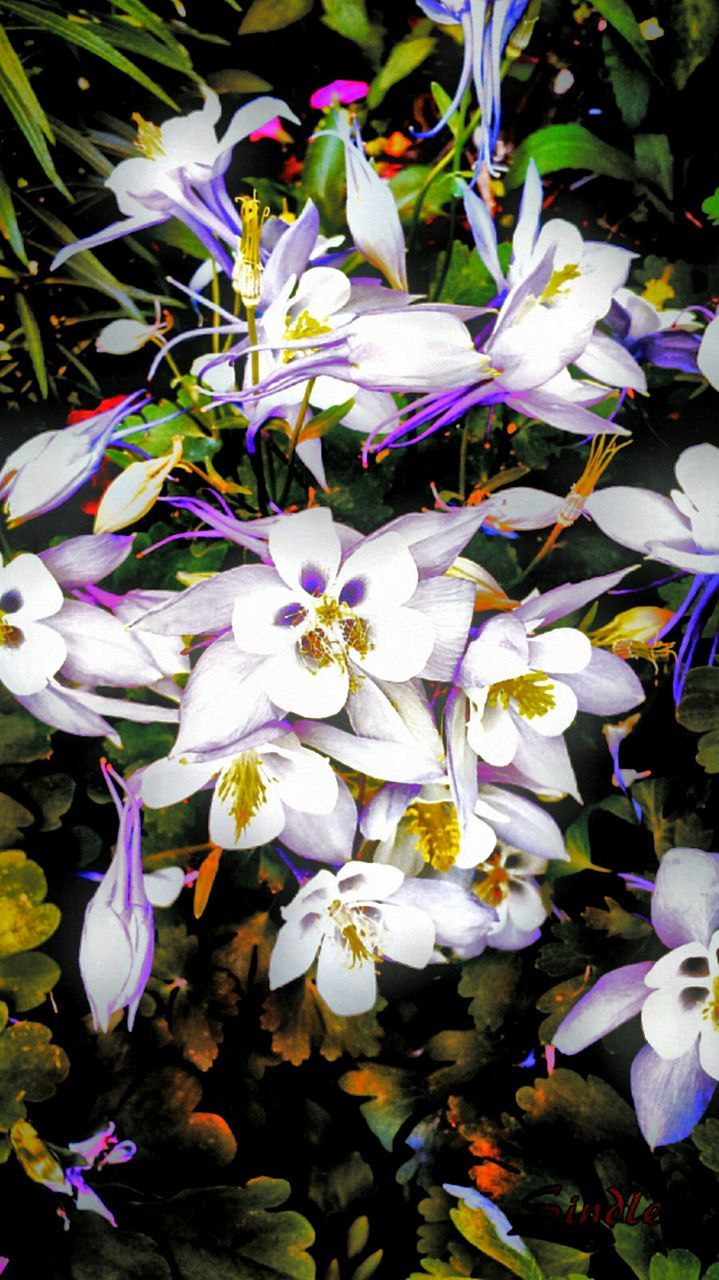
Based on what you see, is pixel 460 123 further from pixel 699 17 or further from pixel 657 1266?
pixel 657 1266

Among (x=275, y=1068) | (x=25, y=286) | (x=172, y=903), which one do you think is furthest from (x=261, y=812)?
(x=25, y=286)

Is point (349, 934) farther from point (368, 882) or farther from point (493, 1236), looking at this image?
point (493, 1236)

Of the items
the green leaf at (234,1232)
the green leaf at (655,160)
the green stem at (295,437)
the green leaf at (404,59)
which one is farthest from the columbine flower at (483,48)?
the green leaf at (234,1232)

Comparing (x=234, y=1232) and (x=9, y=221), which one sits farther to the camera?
(x=234, y=1232)

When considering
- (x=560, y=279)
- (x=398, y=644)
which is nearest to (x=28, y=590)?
(x=398, y=644)

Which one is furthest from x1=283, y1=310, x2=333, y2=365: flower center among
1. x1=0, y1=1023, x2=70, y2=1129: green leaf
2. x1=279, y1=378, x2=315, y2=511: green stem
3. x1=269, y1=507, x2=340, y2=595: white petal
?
x1=0, y1=1023, x2=70, y2=1129: green leaf

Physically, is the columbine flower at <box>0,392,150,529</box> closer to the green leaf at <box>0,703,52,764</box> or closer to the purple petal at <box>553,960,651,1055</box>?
the green leaf at <box>0,703,52,764</box>

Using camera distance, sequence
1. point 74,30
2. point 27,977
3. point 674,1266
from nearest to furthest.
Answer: point 74,30
point 27,977
point 674,1266
